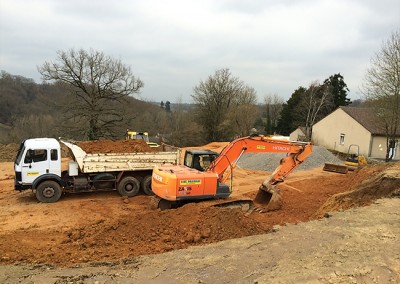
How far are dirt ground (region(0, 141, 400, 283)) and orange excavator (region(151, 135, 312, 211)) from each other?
0.53 m

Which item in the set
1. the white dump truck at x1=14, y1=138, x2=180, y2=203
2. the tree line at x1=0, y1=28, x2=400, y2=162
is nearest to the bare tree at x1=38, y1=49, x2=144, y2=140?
the tree line at x1=0, y1=28, x2=400, y2=162

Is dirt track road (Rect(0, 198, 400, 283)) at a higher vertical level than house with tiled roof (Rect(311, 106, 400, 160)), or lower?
lower

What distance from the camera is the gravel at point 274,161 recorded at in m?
23.0

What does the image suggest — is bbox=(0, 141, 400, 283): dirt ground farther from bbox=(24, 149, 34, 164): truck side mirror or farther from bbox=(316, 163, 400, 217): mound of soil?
bbox=(24, 149, 34, 164): truck side mirror

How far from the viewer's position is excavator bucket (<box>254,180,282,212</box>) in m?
12.2

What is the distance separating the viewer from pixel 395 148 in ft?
100

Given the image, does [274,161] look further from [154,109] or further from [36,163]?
[154,109]

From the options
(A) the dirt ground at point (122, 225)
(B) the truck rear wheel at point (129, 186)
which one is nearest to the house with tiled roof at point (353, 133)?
(A) the dirt ground at point (122, 225)

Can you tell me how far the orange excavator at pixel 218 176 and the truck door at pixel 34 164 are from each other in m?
4.59

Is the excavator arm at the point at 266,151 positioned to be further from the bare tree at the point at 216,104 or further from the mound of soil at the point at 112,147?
the bare tree at the point at 216,104

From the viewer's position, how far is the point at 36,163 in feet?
43.7

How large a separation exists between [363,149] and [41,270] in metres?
31.6

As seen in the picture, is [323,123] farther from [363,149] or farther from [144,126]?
[144,126]

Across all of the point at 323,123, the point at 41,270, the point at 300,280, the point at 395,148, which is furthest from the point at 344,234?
the point at 323,123
